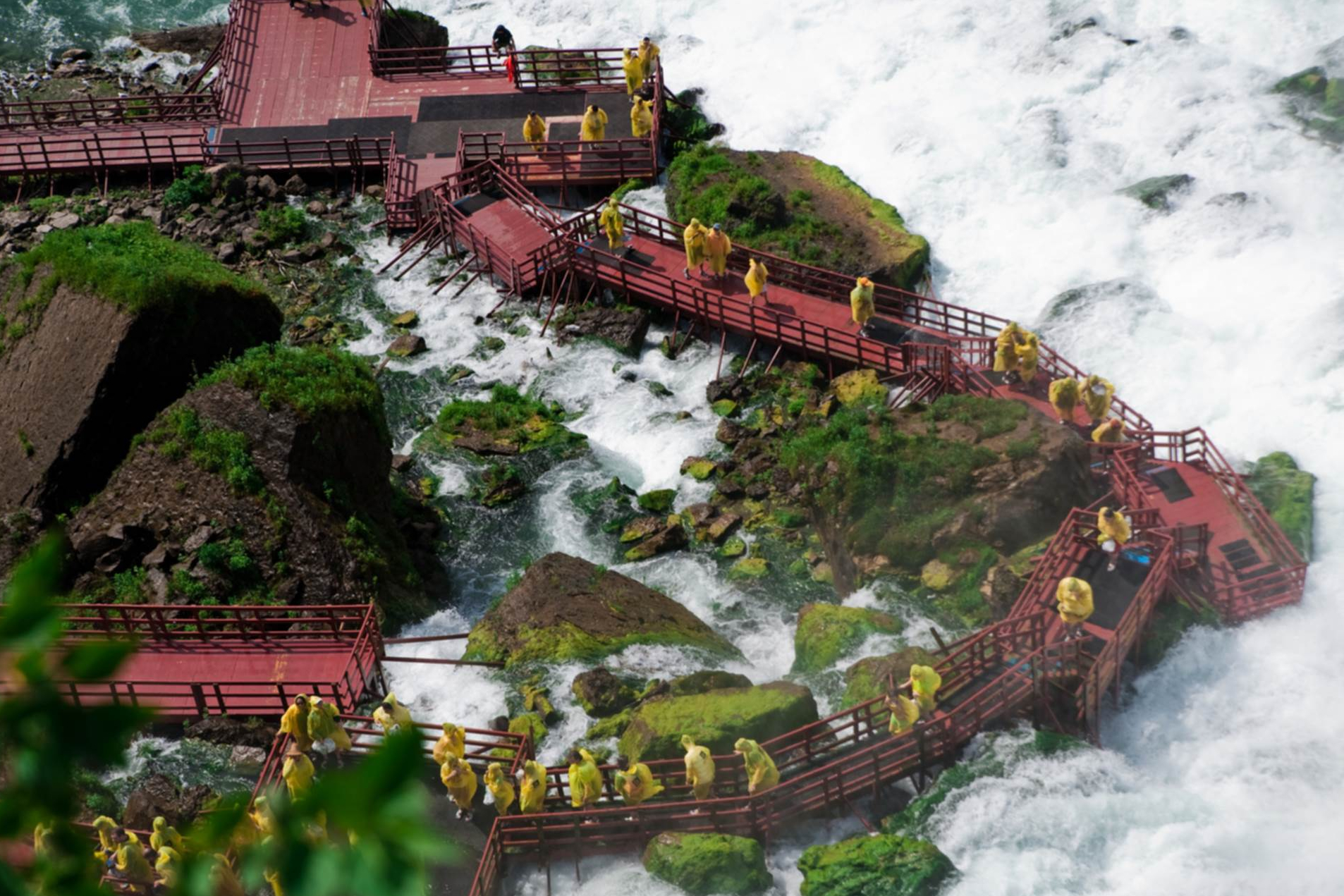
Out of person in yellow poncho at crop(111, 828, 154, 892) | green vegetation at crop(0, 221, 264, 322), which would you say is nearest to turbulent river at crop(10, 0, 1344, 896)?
person in yellow poncho at crop(111, 828, 154, 892)

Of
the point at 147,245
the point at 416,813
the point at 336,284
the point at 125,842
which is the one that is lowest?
the point at 416,813

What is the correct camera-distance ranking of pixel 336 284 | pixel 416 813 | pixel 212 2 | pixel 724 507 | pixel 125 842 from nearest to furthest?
pixel 416 813 < pixel 125 842 < pixel 724 507 < pixel 336 284 < pixel 212 2

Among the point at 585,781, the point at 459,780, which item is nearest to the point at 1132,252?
the point at 585,781

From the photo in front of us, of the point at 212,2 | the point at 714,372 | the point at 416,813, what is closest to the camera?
the point at 416,813

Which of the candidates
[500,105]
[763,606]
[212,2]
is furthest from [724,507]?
[212,2]

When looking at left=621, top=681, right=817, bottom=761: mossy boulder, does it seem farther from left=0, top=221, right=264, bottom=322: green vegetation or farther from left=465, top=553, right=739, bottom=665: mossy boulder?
left=0, top=221, right=264, bottom=322: green vegetation

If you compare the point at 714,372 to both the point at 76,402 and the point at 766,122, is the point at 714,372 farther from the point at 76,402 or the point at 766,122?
the point at 76,402

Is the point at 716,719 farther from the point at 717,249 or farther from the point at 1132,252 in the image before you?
the point at 1132,252
